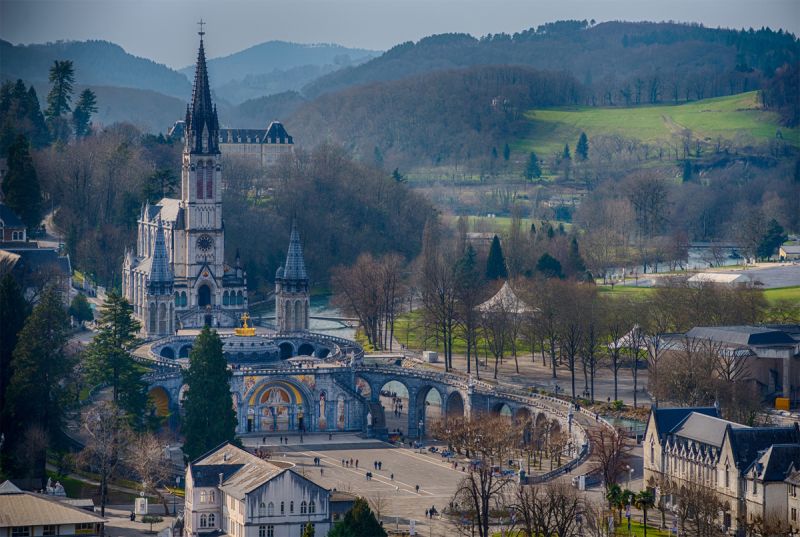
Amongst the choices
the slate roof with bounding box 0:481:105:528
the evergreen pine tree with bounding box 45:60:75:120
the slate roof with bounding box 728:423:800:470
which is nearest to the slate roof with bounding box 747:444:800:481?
the slate roof with bounding box 728:423:800:470

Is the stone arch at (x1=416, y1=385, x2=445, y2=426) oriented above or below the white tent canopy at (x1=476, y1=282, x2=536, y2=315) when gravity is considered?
below

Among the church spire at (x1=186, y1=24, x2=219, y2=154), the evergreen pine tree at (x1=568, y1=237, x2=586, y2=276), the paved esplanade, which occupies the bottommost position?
the paved esplanade

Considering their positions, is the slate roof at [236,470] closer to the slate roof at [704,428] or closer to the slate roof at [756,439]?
the slate roof at [704,428]

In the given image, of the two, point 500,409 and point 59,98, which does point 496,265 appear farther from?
point 59,98

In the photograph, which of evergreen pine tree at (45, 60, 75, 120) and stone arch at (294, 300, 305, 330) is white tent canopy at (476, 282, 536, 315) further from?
evergreen pine tree at (45, 60, 75, 120)

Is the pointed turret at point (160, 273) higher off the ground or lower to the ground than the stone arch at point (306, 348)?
higher

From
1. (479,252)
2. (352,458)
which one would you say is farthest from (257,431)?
(479,252)

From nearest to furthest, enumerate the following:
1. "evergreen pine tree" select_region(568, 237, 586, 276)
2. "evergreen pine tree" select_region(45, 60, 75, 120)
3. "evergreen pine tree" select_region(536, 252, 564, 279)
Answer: "evergreen pine tree" select_region(536, 252, 564, 279)
"evergreen pine tree" select_region(568, 237, 586, 276)
"evergreen pine tree" select_region(45, 60, 75, 120)

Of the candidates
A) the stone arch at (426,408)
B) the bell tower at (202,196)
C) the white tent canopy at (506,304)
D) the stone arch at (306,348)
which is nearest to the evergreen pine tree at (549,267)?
the white tent canopy at (506,304)
